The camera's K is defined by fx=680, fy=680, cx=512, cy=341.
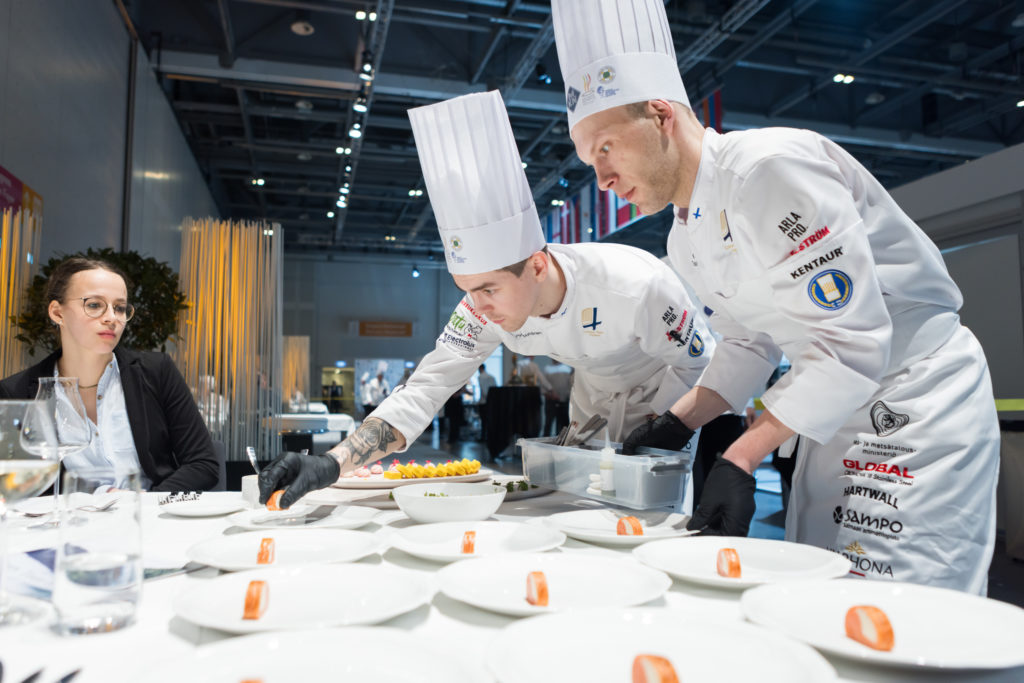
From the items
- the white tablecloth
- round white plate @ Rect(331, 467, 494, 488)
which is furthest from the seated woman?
the white tablecloth

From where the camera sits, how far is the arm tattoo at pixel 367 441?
1.62 metres

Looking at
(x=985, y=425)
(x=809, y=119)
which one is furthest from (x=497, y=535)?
(x=809, y=119)

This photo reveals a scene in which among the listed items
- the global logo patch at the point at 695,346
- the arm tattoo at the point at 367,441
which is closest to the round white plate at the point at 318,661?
the arm tattoo at the point at 367,441

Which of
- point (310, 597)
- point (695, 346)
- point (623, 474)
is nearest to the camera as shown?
point (310, 597)

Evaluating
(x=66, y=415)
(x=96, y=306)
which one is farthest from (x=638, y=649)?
(x=96, y=306)

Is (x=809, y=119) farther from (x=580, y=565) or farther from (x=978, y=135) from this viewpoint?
(x=580, y=565)

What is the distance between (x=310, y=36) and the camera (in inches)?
308

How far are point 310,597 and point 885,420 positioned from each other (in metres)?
0.97

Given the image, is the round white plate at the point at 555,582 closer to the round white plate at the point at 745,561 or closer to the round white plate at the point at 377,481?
the round white plate at the point at 745,561

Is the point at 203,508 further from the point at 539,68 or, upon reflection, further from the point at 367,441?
the point at 539,68

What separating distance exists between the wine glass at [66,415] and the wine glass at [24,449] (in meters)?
0.19

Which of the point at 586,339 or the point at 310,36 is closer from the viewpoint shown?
the point at 586,339

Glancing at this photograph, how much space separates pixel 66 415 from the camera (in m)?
1.15

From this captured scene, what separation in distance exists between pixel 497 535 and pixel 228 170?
12.3 m
